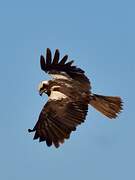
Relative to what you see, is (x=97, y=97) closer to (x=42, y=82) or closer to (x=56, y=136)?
(x=42, y=82)

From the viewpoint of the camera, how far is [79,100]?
2080 cm

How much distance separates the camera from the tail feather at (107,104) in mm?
21737

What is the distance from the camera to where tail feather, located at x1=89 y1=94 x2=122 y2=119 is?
2174cm

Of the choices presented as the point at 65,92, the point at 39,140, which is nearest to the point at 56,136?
the point at 39,140

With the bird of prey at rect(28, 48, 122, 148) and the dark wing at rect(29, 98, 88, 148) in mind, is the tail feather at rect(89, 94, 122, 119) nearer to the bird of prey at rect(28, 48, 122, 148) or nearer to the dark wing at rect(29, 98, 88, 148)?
the bird of prey at rect(28, 48, 122, 148)

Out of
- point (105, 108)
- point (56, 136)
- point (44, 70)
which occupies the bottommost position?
point (56, 136)

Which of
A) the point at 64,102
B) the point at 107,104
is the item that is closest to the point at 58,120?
the point at 64,102

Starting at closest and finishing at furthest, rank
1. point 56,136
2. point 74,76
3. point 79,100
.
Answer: point 56,136
point 79,100
point 74,76

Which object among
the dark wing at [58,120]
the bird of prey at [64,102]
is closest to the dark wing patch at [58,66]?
the bird of prey at [64,102]

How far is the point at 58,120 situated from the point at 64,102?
2.39ft

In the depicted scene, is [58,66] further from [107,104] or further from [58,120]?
[58,120]

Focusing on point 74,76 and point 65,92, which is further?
point 74,76

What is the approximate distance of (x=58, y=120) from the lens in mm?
19953

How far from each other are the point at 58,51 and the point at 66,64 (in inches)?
14.7
